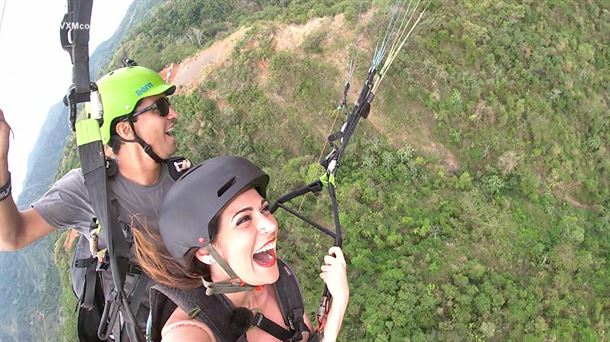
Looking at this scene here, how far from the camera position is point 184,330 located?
2.05m

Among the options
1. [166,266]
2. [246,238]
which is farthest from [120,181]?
[246,238]

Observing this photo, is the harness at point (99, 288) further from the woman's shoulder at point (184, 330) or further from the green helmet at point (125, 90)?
the woman's shoulder at point (184, 330)

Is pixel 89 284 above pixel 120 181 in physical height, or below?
below

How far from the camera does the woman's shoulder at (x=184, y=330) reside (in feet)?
6.63

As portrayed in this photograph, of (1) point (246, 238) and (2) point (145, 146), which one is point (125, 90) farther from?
(1) point (246, 238)

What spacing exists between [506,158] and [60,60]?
3999cm

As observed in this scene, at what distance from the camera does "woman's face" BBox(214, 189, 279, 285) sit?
2258 mm

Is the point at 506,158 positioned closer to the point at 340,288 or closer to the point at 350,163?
the point at 350,163

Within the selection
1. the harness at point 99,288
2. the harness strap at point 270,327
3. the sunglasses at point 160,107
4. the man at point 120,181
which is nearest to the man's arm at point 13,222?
the man at point 120,181

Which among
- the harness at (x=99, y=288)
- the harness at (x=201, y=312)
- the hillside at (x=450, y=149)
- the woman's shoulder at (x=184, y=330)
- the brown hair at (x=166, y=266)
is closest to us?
the woman's shoulder at (x=184, y=330)

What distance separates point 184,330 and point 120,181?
4.68 feet

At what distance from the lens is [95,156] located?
7.74 feet

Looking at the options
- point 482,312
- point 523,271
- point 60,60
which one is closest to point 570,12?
point 523,271

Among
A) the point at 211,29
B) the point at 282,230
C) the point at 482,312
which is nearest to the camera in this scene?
the point at 482,312
